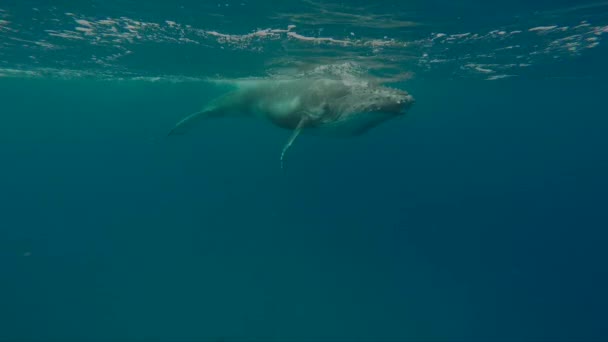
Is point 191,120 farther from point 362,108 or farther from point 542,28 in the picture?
point 542,28

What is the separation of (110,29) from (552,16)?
14.9 m

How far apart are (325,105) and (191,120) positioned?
21.5ft

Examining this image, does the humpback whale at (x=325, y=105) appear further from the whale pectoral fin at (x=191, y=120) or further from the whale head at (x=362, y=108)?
the whale pectoral fin at (x=191, y=120)

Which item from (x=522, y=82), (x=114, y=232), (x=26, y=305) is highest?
(x=522, y=82)

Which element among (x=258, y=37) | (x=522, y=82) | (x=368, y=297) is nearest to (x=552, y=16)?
(x=258, y=37)

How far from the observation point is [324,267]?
33.6 metres

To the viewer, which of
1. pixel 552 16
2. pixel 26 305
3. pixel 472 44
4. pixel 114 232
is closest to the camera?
pixel 552 16

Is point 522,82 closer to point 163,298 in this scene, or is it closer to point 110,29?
point 110,29

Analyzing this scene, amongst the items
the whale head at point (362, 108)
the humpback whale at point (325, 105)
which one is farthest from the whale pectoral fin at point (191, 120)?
the whale head at point (362, 108)

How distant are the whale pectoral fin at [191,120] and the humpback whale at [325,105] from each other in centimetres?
125

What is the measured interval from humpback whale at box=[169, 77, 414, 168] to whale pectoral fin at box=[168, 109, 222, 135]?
49.4 inches

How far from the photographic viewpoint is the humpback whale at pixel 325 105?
9183 millimetres

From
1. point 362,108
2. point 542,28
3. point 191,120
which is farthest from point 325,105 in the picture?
point 542,28

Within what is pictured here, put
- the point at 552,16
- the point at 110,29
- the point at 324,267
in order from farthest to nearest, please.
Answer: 1. the point at 324,267
2. the point at 110,29
3. the point at 552,16
